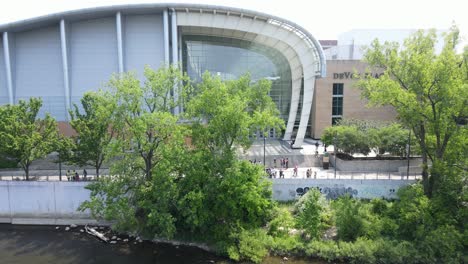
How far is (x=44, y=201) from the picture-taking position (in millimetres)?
22719

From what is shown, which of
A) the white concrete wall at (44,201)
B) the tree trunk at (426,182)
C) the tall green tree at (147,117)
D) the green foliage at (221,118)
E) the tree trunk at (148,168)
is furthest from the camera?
the white concrete wall at (44,201)

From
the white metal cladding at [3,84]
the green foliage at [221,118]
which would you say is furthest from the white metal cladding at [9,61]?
the green foliage at [221,118]

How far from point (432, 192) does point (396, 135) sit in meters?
9.95

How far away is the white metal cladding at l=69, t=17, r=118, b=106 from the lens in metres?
36.3

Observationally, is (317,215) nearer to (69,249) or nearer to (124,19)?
(69,249)

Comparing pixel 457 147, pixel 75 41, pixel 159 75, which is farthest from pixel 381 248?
pixel 75 41

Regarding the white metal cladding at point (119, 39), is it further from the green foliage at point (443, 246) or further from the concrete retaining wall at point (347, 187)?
the green foliage at point (443, 246)

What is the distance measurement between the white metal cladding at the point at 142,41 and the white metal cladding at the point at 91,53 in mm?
1480

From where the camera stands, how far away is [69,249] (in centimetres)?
1886

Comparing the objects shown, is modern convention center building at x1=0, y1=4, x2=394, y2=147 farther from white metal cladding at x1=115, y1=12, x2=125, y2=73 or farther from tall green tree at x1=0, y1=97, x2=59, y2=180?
tall green tree at x1=0, y1=97, x2=59, y2=180

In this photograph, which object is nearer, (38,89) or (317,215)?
(317,215)

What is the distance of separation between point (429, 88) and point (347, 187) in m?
8.92

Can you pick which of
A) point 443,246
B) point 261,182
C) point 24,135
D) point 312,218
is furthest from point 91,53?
point 443,246

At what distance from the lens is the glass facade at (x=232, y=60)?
1665 inches
